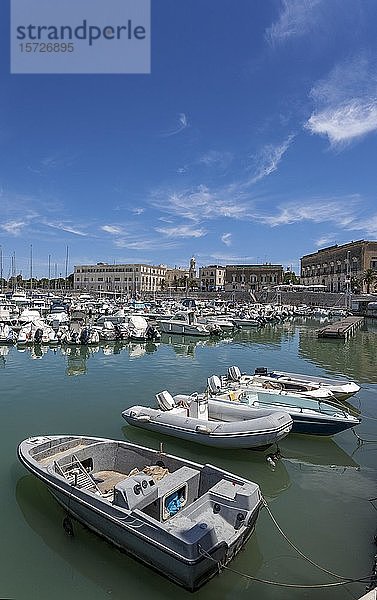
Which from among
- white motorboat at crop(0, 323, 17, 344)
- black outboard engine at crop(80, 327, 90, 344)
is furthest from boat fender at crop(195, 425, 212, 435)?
white motorboat at crop(0, 323, 17, 344)

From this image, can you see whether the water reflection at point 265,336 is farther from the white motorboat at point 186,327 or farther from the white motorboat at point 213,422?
the white motorboat at point 213,422

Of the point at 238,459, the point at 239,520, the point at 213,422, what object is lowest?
the point at 238,459

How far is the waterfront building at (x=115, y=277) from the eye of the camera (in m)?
158

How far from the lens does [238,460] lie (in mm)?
12477

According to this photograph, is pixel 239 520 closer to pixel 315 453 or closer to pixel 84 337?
pixel 315 453

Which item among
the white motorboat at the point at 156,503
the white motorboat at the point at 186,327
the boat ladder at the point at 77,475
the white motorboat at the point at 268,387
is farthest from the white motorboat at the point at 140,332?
the boat ladder at the point at 77,475

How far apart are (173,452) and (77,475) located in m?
4.21

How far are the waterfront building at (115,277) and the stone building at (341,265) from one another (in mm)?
59756

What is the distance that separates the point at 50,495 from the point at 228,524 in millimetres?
4647

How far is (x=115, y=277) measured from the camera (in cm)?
16125

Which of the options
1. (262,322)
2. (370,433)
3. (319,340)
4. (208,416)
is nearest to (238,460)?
(208,416)

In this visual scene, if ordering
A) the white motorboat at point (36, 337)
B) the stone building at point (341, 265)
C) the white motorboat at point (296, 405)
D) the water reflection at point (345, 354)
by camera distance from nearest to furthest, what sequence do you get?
the white motorboat at point (296, 405) < the water reflection at point (345, 354) < the white motorboat at point (36, 337) < the stone building at point (341, 265)

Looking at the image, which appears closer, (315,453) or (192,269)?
(315,453)

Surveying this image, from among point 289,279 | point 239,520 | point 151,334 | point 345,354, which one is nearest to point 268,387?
point 239,520
